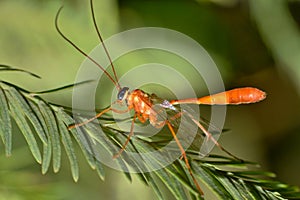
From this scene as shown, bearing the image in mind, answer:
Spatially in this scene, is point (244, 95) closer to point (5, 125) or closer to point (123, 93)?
point (123, 93)

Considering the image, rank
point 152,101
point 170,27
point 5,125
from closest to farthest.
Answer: point 5,125, point 152,101, point 170,27

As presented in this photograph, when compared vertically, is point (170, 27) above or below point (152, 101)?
above

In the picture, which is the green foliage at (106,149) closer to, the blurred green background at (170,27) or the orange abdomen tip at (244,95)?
the orange abdomen tip at (244,95)

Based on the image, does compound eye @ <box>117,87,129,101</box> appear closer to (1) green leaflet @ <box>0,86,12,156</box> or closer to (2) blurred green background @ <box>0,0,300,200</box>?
(1) green leaflet @ <box>0,86,12,156</box>

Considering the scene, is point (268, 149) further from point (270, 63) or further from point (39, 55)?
point (39, 55)

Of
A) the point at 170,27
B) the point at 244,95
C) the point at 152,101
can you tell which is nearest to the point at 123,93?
the point at 152,101

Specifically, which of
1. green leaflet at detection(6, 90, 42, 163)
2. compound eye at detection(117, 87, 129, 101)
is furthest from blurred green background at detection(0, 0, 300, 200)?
green leaflet at detection(6, 90, 42, 163)

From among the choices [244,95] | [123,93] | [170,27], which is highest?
[170,27]
